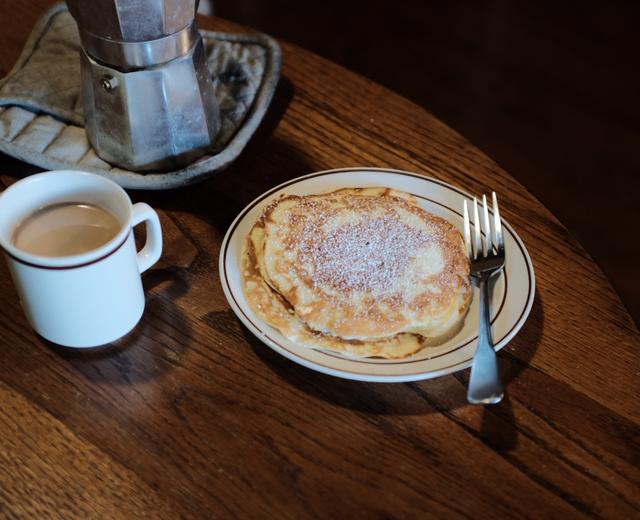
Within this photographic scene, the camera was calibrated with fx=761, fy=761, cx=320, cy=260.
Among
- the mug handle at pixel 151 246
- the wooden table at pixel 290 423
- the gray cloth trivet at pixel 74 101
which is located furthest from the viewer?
the gray cloth trivet at pixel 74 101

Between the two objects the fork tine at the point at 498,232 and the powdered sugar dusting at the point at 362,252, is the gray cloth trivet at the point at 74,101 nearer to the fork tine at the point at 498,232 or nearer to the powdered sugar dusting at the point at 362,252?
the powdered sugar dusting at the point at 362,252

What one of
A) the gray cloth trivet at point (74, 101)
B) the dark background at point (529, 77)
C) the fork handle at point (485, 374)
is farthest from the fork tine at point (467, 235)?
the dark background at point (529, 77)

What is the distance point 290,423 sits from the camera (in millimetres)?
638

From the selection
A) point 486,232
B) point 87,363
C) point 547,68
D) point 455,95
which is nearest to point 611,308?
point 486,232

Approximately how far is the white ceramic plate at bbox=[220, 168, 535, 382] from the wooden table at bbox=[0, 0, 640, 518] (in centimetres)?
3

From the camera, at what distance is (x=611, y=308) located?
743 mm

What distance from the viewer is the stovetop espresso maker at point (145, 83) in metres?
0.74

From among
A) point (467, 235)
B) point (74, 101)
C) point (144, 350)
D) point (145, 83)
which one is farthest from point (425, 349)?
point (74, 101)

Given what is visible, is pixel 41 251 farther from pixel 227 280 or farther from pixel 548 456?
pixel 548 456

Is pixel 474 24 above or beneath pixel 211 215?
beneath

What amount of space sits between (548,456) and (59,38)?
79cm

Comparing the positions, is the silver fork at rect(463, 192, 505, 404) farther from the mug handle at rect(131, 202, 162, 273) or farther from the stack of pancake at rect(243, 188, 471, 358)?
the mug handle at rect(131, 202, 162, 273)

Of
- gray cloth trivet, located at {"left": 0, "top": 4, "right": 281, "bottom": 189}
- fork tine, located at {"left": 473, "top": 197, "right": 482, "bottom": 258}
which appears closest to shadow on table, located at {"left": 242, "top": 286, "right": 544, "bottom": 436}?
fork tine, located at {"left": 473, "top": 197, "right": 482, "bottom": 258}

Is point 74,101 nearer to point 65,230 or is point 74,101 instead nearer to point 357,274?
point 65,230
